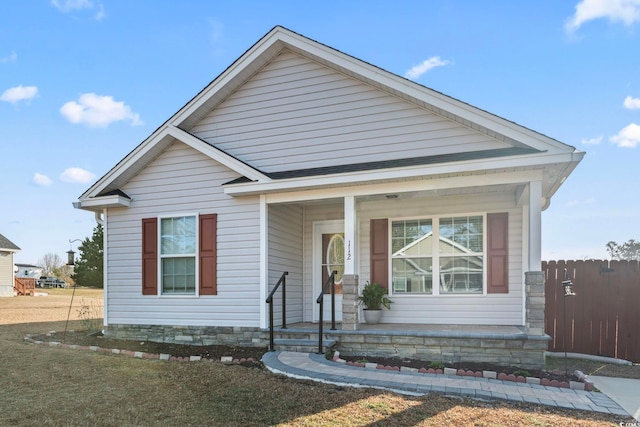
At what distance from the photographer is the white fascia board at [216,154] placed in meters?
8.19

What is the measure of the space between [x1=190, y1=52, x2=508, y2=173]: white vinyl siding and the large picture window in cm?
151

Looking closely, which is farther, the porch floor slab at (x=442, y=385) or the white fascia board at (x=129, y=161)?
the white fascia board at (x=129, y=161)

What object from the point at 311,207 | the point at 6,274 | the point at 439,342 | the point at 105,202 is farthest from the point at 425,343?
the point at 6,274

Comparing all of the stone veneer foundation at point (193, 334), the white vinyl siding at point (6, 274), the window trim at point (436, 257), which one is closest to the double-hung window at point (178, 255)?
the stone veneer foundation at point (193, 334)

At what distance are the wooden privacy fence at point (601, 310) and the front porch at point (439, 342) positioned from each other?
1521 mm

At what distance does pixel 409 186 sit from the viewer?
24.3 feet

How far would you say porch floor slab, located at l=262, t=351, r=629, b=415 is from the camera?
4.73 meters

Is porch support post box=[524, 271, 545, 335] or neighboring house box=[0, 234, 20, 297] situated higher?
porch support post box=[524, 271, 545, 335]

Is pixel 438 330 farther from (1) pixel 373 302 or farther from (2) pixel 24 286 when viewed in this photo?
(2) pixel 24 286

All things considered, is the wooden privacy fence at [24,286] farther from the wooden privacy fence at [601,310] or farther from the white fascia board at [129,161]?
the wooden privacy fence at [601,310]

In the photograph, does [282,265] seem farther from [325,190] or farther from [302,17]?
[302,17]

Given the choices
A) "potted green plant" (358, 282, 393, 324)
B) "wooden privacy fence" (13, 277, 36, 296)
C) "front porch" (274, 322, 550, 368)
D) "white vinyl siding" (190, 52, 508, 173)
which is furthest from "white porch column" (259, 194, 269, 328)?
"wooden privacy fence" (13, 277, 36, 296)

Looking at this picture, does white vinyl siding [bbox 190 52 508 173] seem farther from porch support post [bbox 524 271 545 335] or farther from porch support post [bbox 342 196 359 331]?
porch support post [bbox 524 271 545 335]

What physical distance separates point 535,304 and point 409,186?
256 centimetres
